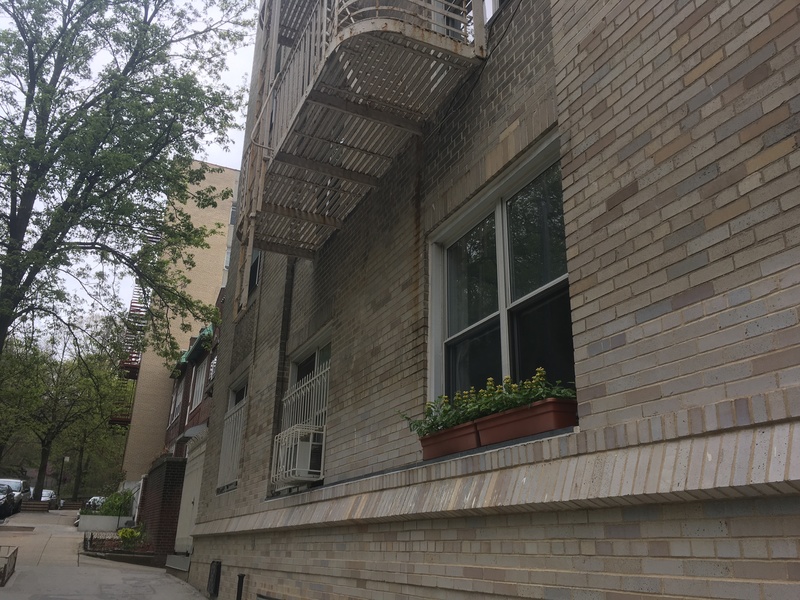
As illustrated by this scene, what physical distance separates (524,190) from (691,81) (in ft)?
5.89

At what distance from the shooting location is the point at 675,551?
2.91 m

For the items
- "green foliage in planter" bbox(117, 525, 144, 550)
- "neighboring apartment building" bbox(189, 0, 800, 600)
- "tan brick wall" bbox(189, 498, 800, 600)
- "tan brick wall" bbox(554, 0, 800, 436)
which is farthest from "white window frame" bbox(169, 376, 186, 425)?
"tan brick wall" bbox(554, 0, 800, 436)

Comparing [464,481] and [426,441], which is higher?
[426,441]

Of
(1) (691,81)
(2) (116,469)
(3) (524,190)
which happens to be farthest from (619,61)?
(2) (116,469)

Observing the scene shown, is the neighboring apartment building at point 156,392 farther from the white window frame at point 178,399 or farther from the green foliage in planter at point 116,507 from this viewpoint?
the green foliage in planter at point 116,507

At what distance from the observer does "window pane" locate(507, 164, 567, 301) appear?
4648mm

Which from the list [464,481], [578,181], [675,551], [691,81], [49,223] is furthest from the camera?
Result: [49,223]

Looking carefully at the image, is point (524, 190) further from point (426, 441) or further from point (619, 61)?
point (426, 441)

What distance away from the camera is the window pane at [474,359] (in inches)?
200

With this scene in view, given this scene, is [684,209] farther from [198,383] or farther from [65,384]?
[65,384]

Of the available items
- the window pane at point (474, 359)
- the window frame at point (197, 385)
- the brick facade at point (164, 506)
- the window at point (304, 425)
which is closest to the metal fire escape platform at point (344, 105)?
the window at point (304, 425)

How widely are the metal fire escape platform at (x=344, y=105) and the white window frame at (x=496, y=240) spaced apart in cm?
121

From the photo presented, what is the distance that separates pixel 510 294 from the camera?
5023 mm

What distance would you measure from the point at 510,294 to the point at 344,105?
247cm
